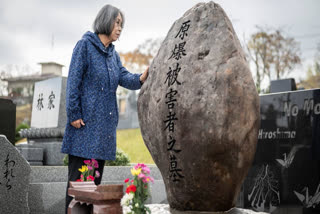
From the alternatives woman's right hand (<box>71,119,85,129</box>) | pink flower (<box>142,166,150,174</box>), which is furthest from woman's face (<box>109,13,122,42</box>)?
pink flower (<box>142,166,150,174</box>)

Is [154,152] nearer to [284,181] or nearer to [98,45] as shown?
[98,45]

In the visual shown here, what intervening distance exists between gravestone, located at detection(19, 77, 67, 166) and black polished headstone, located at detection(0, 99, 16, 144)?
Result: 592 millimetres

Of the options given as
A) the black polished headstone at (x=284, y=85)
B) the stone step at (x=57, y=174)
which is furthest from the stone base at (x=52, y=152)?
the black polished headstone at (x=284, y=85)

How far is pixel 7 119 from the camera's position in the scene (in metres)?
6.06

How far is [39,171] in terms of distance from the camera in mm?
5227

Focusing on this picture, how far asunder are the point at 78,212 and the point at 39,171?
2.83 meters

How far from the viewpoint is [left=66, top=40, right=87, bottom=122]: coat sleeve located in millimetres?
3117

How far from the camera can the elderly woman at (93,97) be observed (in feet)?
10.3

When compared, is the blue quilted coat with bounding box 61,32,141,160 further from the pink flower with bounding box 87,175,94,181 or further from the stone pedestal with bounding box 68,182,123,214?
the stone pedestal with bounding box 68,182,123,214

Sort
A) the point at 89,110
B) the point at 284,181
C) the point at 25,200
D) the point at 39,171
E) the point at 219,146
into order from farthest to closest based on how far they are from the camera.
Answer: the point at 39,171
the point at 284,181
the point at 25,200
the point at 89,110
the point at 219,146

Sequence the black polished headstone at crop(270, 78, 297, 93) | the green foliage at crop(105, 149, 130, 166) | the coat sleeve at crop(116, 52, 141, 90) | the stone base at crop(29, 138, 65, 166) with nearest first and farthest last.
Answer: the coat sleeve at crop(116, 52, 141, 90) → the black polished headstone at crop(270, 78, 297, 93) → the green foliage at crop(105, 149, 130, 166) → the stone base at crop(29, 138, 65, 166)

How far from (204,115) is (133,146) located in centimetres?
1218

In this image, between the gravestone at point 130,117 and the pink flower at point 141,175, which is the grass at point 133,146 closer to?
the gravestone at point 130,117

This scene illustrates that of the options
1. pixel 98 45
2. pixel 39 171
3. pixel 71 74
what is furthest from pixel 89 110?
pixel 39 171
